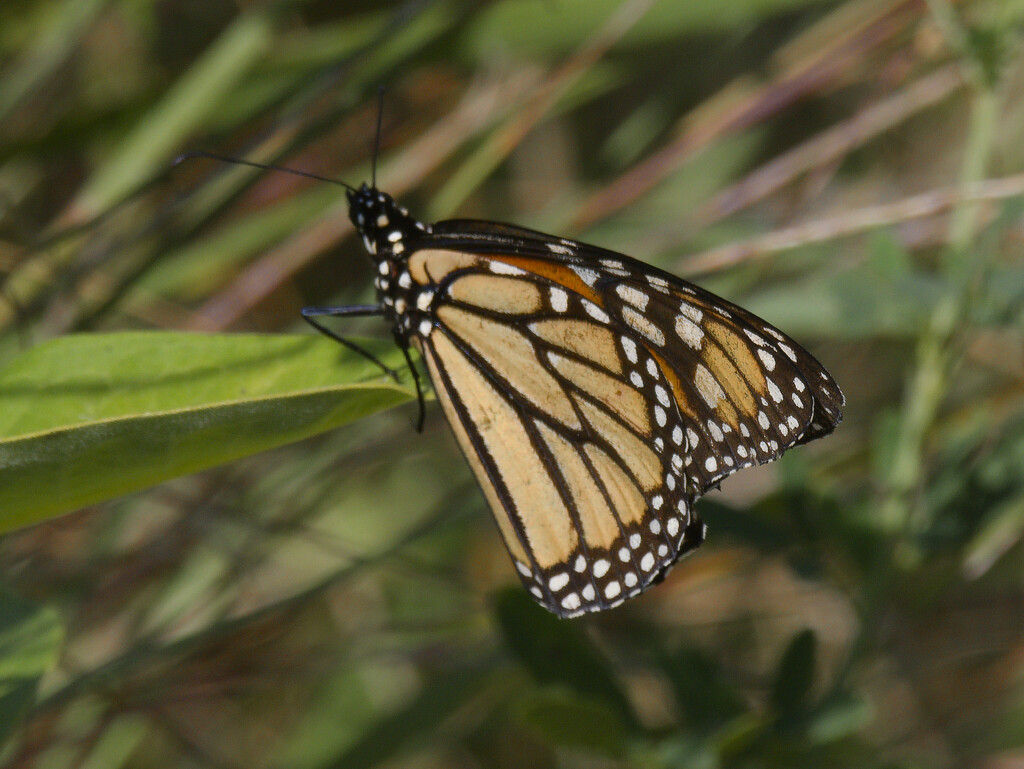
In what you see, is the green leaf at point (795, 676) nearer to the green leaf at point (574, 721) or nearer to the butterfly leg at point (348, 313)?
the green leaf at point (574, 721)

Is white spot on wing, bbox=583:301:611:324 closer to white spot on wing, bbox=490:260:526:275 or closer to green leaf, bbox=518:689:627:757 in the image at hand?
white spot on wing, bbox=490:260:526:275

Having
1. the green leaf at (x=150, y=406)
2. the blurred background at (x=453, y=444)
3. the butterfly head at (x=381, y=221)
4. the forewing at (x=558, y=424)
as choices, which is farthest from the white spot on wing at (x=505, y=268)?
the green leaf at (x=150, y=406)

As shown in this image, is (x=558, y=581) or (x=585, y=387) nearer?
(x=558, y=581)

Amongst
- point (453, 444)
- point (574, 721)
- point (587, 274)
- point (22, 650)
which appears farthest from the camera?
point (453, 444)

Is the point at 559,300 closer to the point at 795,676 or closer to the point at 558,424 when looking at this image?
the point at 558,424

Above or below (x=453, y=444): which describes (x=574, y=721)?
below

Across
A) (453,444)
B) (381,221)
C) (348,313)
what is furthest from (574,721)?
(453,444)

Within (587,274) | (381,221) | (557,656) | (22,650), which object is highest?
(381,221)
